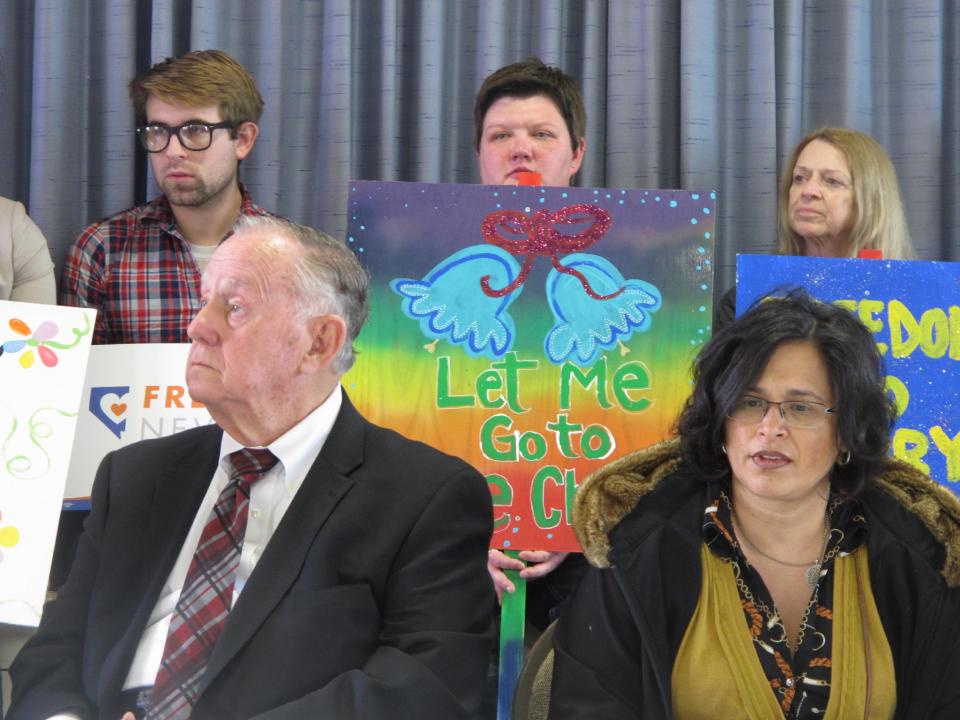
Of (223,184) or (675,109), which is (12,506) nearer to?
(223,184)

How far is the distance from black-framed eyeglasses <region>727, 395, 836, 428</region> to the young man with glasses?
5.46 ft

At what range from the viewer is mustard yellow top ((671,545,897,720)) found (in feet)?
6.55

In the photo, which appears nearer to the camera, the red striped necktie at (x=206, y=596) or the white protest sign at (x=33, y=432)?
the red striped necktie at (x=206, y=596)

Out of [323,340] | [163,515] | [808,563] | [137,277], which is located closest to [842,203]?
[808,563]

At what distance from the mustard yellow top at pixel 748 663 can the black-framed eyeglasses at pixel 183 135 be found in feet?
6.23

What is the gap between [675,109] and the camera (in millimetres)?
3617

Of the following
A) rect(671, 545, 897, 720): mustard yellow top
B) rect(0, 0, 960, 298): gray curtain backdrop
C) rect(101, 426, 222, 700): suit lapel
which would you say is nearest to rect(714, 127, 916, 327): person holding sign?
rect(0, 0, 960, 298): gray curtain backdrop

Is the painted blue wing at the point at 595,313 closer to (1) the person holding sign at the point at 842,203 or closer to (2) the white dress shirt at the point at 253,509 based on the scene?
(1) the person holding sign at the point at 842,203

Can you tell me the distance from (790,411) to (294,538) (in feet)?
2.84

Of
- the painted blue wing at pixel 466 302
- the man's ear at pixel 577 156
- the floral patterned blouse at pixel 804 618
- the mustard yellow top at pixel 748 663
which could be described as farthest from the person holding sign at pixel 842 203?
the mustard yellow top at pixel 748 663

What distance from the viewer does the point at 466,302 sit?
2680mm

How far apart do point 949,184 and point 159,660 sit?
2692mm

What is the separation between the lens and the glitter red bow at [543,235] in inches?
106

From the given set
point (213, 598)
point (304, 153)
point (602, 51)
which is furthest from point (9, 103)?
point (213, 598)
